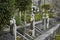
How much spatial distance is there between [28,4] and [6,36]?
2590 millimetres

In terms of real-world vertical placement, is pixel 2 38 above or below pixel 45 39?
above

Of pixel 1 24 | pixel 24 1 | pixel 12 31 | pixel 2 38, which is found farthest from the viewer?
pixel 24 1

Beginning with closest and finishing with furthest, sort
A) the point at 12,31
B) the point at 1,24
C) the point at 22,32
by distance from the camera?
the point at 1,24 → the point at 12,31 → the point at 22,32

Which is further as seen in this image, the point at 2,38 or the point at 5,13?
the point at 2,38

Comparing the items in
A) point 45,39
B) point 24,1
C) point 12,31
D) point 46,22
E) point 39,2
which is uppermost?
point 24,1

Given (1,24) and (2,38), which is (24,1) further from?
(1,24)

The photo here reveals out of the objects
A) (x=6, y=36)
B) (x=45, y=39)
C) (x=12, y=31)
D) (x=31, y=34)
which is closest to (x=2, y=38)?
(x=6, y=36)

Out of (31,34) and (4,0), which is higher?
(4,0)

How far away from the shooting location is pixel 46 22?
17891 mm

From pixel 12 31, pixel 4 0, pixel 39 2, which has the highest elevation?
pixel 4 0

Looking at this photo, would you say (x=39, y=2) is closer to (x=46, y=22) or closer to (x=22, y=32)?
(x=46, y=22)

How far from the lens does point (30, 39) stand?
11469 mm

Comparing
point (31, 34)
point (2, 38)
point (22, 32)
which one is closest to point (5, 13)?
point (2, 38)

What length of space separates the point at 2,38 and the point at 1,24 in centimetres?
121
